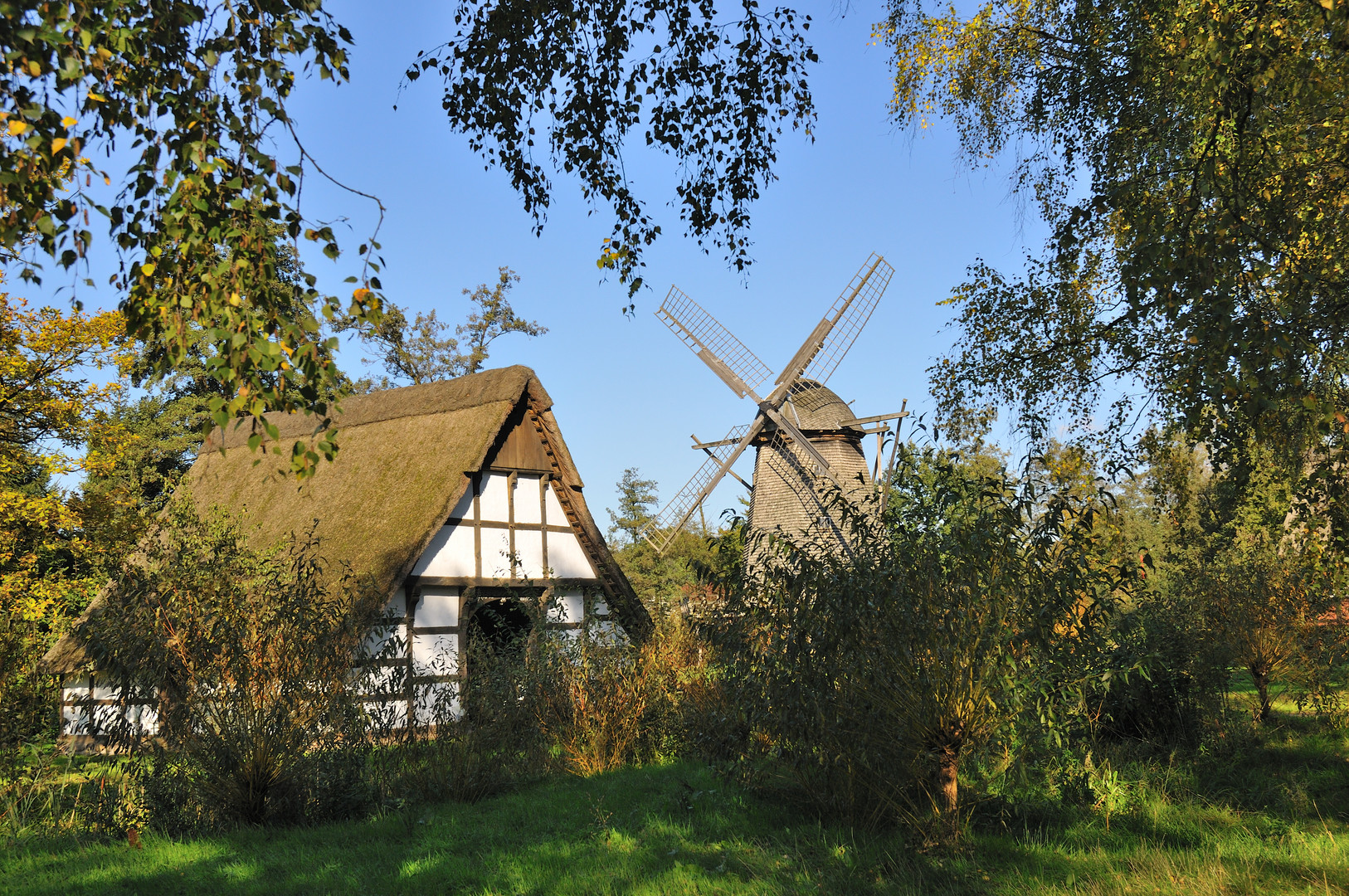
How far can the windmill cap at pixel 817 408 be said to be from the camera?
79.0 ft

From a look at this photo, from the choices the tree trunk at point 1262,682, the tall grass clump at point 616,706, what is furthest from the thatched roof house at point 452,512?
the tree trunk at point 1262,682

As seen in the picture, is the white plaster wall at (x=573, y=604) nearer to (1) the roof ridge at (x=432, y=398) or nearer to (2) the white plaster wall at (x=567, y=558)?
(2) the white plaster wall at (x=567, y=558)

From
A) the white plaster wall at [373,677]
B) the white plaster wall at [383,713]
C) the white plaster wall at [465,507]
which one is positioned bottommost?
the white plaster wall at [383,713]

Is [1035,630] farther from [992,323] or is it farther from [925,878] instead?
[992,323]

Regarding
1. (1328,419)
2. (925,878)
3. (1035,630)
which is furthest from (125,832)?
(1328,419)

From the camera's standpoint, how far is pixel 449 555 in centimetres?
1466

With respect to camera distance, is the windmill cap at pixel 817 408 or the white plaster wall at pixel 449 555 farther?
the windmill cap at pixel 817 408

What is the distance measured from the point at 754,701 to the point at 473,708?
4.26m

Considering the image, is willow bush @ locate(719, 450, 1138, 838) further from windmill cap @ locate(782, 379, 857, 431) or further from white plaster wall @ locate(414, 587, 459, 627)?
windmill cap @ locate(782, 379, 857, 431)

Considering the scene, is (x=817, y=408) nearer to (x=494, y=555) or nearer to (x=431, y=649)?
(x=494, y=555)

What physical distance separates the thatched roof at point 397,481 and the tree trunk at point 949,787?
346 inches

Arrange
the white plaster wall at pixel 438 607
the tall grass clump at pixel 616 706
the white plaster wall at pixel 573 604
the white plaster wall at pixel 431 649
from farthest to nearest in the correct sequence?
the white plaster wall at pixel 573 604 < the white plaster wall at pixel 438 607 < the white plaster wall at pixel 431 649 < the tall grass clump at pixel 616 706

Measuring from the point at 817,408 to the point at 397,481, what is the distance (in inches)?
486

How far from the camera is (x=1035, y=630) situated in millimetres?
6027
